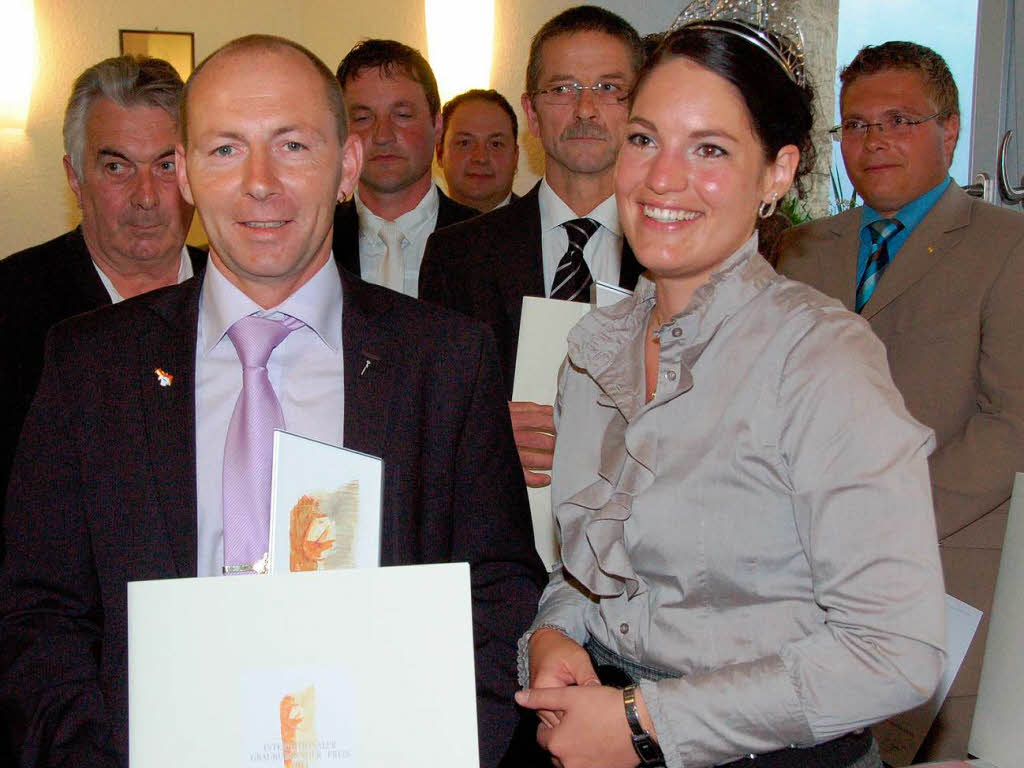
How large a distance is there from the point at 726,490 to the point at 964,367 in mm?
1645

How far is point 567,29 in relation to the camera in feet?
9.32

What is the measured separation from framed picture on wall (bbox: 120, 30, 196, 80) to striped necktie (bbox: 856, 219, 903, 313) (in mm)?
3635

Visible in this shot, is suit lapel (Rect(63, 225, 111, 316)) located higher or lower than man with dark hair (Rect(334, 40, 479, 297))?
lower

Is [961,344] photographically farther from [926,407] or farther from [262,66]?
[262,66]

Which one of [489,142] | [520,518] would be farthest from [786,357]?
[489,142]

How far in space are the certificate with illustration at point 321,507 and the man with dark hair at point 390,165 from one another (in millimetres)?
2046

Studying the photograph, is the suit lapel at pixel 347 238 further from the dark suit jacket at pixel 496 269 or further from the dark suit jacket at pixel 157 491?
the dark suit jacket at pixel 157 491

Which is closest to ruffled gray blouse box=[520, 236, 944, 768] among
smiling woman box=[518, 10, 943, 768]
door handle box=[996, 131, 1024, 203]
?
smiling woman box=[518, 10, 943, 768]

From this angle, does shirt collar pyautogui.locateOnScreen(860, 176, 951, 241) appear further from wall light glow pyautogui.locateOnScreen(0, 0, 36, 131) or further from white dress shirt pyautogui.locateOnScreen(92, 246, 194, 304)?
wall light glow pyautogui.locateOnScreen(0, 0, 36, 131)

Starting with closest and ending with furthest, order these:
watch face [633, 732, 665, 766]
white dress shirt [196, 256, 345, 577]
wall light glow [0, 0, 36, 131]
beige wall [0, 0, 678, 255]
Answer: watch face [633, 732, 665, 766], white dress shirt [196, 256, 345, 577], wall light glow [0, 0, 36, 131], beige wall [0, 0, 678, 255]

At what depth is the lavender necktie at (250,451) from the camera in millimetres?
1595

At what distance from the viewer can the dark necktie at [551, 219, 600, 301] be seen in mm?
2719

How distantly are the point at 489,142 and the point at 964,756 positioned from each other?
3109mm

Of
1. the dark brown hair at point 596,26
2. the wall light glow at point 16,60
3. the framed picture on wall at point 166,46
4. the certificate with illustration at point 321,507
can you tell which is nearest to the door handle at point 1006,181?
the dark brown hair at point 596,26
